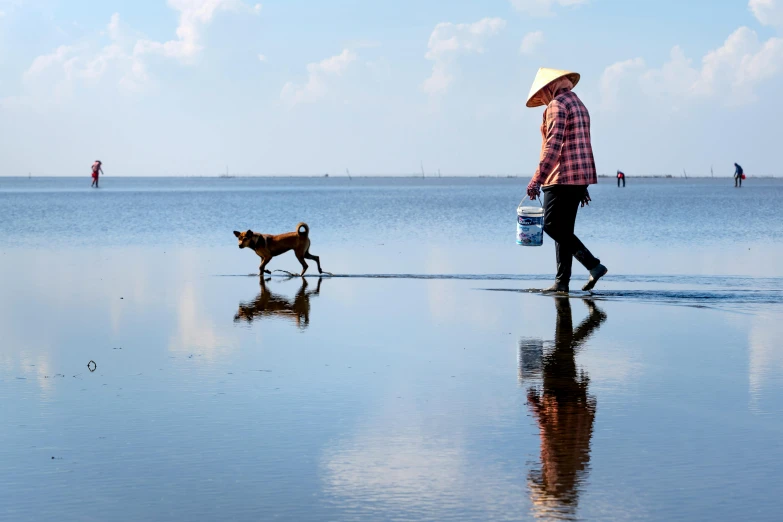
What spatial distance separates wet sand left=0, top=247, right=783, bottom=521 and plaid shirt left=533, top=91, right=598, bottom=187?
56.1 inches

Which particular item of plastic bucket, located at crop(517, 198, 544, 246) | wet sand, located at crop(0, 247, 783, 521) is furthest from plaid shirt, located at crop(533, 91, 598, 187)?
wet sand, located at crop(0, 247, 783, 521)

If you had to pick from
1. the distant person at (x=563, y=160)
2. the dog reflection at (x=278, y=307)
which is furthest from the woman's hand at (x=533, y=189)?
the dog reflection at (x=278, y=307)

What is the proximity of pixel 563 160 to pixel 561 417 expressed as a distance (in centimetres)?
646

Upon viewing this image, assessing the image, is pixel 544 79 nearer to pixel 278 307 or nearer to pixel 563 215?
pixel 563 215

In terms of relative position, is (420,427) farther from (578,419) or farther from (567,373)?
(567,373)

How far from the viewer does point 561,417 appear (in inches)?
242

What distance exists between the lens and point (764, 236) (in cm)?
2569

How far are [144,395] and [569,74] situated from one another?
7.06 meters

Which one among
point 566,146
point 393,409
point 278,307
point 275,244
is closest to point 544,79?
point 566,146

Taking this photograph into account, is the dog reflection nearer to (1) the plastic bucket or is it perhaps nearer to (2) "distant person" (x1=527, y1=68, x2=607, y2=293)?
(1) the plastic bucket

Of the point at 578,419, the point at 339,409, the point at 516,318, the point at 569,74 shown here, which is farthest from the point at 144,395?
the point at 569,74

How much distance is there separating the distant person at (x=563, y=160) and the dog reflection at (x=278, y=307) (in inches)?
106

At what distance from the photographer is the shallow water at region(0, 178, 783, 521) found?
4.73 metres

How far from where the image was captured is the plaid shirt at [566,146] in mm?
12133
